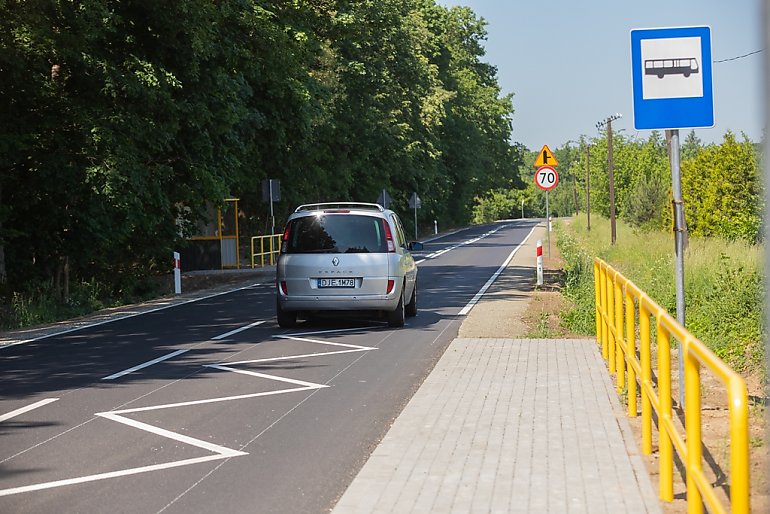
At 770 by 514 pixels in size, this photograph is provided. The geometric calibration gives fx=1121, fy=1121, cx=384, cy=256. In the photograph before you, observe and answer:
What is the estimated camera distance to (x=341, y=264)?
16.5 m

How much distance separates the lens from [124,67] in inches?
896

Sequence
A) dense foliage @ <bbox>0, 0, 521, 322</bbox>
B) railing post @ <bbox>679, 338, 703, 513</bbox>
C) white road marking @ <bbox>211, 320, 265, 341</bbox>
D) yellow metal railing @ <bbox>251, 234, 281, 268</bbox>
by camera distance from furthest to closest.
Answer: yellow metal railing @ <bbox>251, 234, 281, 268</bbox> → dense foliage @ <bbox>0, 0, 521, 322</bbox> → white road marking @ <bbox>211, 320, 265, 341</bbox> → railing post @ <bbox>679, 338, 703, 513</bbox>

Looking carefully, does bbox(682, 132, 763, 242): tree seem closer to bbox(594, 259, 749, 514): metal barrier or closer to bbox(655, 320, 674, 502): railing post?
bbox(594, 259, 749, 514): metal barrier

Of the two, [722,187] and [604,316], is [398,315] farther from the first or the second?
[722,187]

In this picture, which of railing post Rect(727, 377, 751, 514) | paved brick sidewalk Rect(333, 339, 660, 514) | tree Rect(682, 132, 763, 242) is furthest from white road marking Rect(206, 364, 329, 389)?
tree Rect(682, 132, 763, 242)

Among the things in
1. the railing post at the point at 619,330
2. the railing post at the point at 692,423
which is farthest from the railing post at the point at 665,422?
the railing post at the point at 619,330

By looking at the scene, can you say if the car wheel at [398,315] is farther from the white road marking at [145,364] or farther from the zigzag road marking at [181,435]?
the white road marking at [145,364]

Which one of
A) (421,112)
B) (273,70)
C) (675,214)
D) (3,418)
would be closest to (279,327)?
(3,418)

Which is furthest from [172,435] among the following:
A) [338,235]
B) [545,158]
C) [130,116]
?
[545,158]

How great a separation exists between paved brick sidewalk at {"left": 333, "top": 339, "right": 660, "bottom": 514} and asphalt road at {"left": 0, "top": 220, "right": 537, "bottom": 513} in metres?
0.31

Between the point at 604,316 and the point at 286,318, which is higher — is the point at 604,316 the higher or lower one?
the higher one

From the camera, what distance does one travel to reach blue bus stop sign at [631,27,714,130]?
8430mm

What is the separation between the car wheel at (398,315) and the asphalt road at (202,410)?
0.15 m

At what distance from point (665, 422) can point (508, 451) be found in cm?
163
